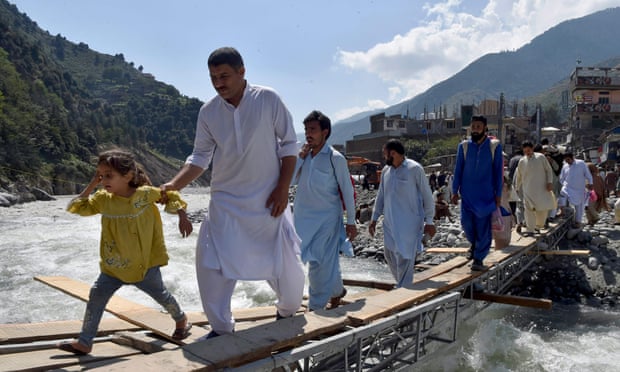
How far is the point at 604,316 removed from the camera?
8.05m

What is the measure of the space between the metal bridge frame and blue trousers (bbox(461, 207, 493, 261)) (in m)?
0.36

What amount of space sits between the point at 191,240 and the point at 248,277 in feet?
44.9

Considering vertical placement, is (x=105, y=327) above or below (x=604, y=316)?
above

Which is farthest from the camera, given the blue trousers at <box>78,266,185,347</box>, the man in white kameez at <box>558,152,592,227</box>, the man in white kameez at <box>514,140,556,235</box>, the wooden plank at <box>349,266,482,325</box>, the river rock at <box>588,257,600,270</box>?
the man in white kameez at <box>558,152,592,227</box>

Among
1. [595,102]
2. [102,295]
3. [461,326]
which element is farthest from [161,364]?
[595,102]

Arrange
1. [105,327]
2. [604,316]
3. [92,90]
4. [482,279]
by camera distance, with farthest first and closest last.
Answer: [92,90], [604,316], [482,279], [105,327]

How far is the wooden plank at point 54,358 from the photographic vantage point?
2.53m

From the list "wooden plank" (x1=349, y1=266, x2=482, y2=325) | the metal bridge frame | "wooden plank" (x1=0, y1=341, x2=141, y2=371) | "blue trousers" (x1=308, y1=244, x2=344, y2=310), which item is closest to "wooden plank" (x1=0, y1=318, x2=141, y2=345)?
"wooden plank" (x1=0, y1=341, x2=141, y2=371)

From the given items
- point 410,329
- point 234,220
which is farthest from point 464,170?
point 234,220

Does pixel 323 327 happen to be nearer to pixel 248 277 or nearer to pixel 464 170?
pixel 248 277

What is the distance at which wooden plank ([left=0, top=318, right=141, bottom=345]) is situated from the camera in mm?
3039

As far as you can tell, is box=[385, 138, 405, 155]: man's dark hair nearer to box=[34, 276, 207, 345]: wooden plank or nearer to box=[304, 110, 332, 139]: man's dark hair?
box=[304, 110, 332, 139]: man's dark hair

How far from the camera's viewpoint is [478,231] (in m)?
5.46

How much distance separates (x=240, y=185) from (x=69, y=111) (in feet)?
284
